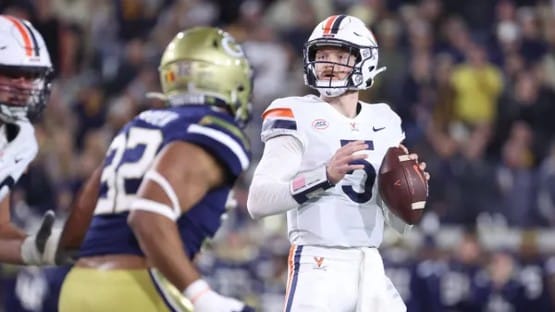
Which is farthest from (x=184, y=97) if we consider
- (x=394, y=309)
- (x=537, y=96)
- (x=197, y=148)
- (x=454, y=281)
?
(x=537, y=96)

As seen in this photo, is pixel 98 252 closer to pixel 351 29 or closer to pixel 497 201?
pixel 351 29

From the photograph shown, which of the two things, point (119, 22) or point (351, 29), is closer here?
point (351, 29)

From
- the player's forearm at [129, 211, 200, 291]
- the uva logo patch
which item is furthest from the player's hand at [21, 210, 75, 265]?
the uva logo patch

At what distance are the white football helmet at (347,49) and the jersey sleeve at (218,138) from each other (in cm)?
38

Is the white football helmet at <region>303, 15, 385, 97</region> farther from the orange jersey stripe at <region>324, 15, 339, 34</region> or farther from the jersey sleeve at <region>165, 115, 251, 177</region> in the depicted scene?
the jersey sleeve at <region>165, 115, 251, 177</region>

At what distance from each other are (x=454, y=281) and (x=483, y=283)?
21 cm

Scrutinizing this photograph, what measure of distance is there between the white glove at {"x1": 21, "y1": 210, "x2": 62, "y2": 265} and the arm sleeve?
93 cm

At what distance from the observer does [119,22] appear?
1383 cm

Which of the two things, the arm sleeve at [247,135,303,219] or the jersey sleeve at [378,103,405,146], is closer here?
the arm sleeve at [247,135,303,219]

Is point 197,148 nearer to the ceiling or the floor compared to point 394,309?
nearer to the ceiling

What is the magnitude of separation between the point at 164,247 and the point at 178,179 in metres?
0.29

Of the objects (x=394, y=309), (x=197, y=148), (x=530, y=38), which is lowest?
(x=530, y=38)

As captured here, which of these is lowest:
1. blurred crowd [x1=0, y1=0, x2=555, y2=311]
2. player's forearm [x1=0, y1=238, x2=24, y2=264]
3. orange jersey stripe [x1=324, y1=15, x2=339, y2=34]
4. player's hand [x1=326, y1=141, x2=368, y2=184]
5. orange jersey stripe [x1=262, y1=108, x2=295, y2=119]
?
Result: blurred crowd [x1=0, y1=0, x2=555, y2=311]

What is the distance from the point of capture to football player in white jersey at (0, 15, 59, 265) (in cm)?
539
